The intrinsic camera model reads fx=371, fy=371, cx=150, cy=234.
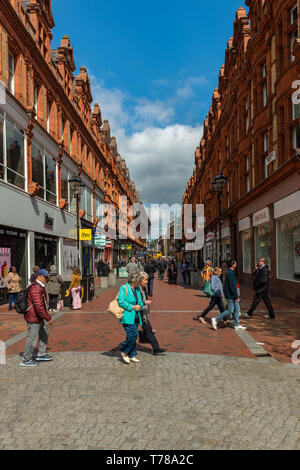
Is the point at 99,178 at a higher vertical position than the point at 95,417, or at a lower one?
higher

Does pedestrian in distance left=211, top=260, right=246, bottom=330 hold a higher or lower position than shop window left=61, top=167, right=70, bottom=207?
lower

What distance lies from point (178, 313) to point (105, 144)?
3427 cm

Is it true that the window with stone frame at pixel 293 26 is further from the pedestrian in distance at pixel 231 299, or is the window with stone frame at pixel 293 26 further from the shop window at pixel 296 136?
the pedestrian in distance at pixel 231 299

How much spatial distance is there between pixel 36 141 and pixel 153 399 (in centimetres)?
1690

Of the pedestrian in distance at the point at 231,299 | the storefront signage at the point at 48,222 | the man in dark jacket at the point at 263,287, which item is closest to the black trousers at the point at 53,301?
the pedestrian in distance at the point at 231,299

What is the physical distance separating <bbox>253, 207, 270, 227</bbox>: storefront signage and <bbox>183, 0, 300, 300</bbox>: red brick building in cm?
5

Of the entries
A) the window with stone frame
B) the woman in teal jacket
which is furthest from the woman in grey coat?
the window with stone frame

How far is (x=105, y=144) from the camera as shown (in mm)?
43500

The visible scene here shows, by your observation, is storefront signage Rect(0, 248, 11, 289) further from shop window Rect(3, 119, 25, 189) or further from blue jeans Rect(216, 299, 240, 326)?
blue jeans Rect(216, 299, 240, 326)

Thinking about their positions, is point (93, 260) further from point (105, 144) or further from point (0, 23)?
point (0, 23)

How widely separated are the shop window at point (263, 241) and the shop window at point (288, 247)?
66.1 inches

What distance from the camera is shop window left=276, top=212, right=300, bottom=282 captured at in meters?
15.6
